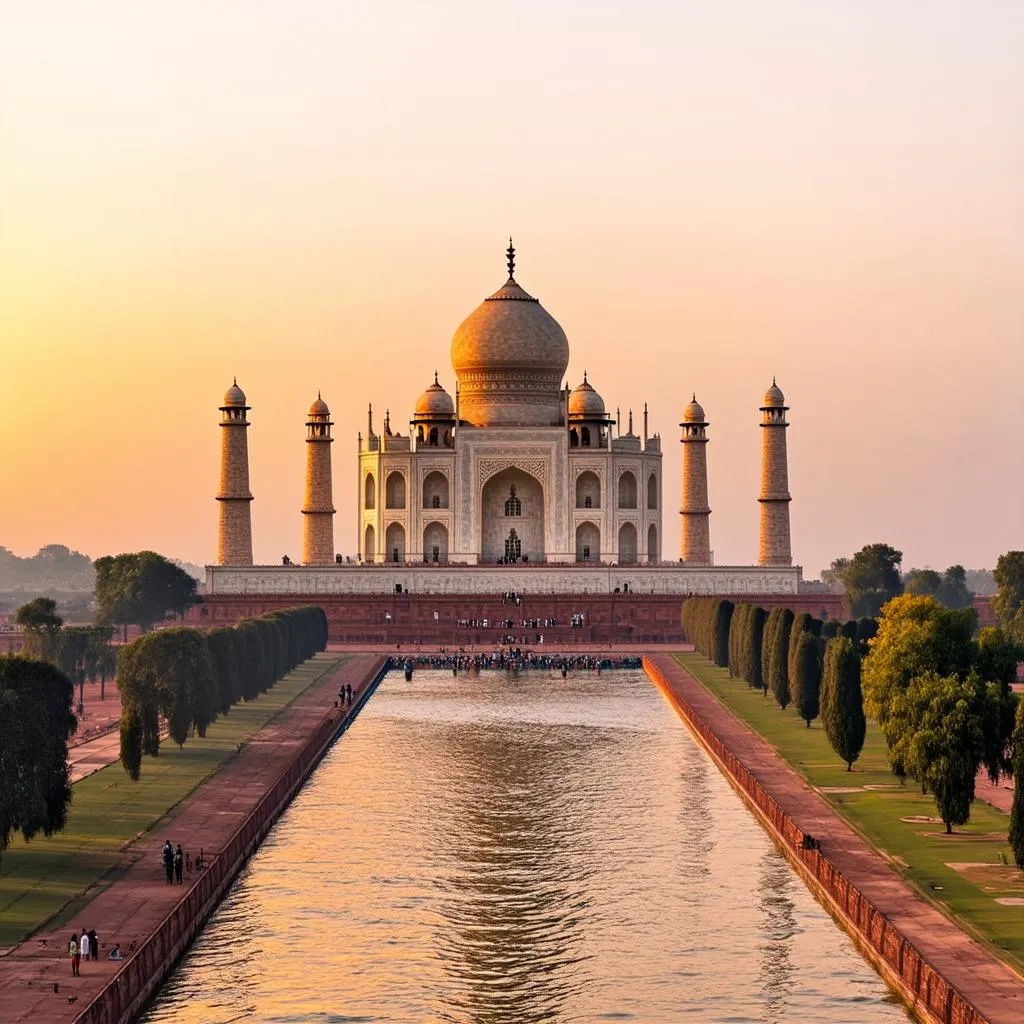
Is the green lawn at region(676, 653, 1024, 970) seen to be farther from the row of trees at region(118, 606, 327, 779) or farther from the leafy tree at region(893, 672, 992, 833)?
the row of trees at region(118, 606, 327, 779)

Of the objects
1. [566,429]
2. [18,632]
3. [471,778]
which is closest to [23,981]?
[471,778]

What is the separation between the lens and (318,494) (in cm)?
8431

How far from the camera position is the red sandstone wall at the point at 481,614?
7681cm

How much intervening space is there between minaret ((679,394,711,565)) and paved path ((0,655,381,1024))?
41.9 m

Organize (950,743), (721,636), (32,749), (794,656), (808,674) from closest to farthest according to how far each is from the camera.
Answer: (32,749), (950,743), (808,674), (794,656), (721,636)

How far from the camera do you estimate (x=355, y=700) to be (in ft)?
174

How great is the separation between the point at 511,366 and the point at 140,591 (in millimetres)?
19588

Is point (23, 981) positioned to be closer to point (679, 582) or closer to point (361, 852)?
point (361, 852)

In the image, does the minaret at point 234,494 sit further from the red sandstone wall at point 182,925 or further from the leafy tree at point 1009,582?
the red sandstone wall at point 182,925

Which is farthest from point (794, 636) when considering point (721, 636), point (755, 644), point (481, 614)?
point (481, 614)

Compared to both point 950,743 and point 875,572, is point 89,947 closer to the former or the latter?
point 950,743

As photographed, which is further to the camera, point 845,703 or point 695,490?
point 695,490

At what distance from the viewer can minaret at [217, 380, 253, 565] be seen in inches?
3191

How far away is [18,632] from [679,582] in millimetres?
25741
